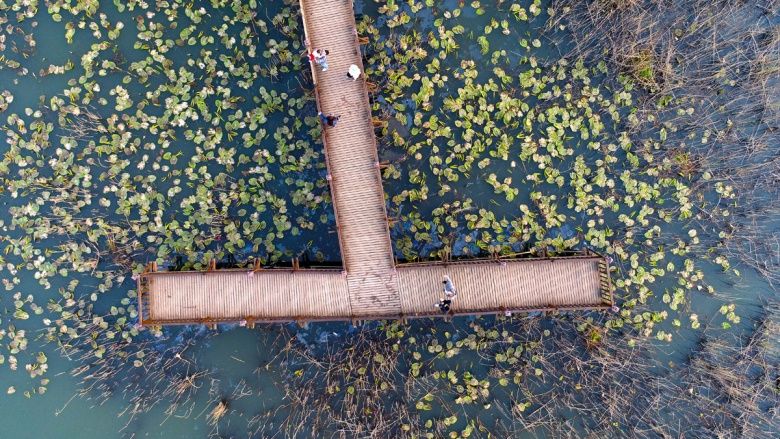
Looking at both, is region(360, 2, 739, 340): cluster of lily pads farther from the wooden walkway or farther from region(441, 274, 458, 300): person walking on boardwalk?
region(441, 274, 458, 300): person walking on boardwalk

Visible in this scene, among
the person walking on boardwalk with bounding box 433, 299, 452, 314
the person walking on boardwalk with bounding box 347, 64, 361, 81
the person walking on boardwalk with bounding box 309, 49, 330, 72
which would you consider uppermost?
the person walking on boardwalk with bounding box 309, 49, 330, 72

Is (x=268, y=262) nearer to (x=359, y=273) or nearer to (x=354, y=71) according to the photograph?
(x=359, y=273)

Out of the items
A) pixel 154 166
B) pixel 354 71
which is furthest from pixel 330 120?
pixel 154 166

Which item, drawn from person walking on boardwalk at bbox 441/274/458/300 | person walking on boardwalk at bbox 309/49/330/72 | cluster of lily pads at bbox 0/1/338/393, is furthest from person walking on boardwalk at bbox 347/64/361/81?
person walking on boardwalk at bbox 441/274/458/300

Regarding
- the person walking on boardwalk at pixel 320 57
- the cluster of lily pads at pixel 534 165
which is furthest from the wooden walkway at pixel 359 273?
the cluster of lily pads at pixel 534 165

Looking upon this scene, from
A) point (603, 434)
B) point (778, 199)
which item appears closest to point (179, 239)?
point (603, 434)

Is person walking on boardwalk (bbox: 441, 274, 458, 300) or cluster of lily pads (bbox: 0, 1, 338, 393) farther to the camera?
cluster of lily pads (bbox: 0, 1, 338, 393)

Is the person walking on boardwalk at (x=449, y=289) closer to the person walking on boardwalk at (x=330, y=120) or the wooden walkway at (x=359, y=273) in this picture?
the wooden walkway at (x=359, y=273)

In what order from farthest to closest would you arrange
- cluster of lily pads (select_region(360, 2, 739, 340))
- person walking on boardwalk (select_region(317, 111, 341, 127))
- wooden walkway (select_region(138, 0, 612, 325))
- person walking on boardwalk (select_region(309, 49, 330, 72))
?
1. cluster of lily pads (select_region(360, 2, 739, 340))
2. wooden walkway (select_region(138, 0, 612, 325))
3. person walking on boardwalk (select_region(317, 111, 341, 127))
4. person walking on boardwalk (select_region(309, 49, 330, 72))
